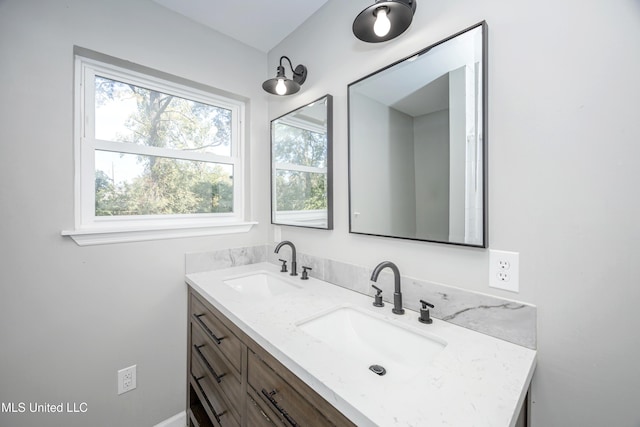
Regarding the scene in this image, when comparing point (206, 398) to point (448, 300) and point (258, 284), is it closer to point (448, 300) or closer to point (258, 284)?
point (258, 284)

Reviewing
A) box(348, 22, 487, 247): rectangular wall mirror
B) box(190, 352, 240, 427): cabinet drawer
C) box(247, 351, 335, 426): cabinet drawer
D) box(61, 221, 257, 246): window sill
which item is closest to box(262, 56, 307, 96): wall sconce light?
box(348, 22, 487, 247): rectangular wall mirror

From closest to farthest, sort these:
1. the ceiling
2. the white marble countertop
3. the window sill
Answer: the white marble countertop < the window sill < the ceiling

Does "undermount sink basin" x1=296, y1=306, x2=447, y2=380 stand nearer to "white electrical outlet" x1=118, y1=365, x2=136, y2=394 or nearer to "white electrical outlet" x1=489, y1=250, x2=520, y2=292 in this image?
"white electrical outlet" x1=489, y1=250, x2=520, y2=292

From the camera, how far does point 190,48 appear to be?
162cm

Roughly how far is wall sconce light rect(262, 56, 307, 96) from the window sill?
0.94 m

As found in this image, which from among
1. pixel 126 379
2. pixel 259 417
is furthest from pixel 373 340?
pixel 126 379

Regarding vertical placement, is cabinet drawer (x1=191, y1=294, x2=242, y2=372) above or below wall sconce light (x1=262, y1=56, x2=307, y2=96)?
below

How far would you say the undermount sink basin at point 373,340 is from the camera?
889mm

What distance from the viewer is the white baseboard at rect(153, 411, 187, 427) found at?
Result: 1.53 meters

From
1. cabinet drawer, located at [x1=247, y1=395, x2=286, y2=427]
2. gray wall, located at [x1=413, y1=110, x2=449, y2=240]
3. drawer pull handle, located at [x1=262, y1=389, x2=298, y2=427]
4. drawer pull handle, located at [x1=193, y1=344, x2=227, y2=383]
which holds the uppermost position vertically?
gray wall, located at [x1=413, y1=110, x2=449, y2=240]

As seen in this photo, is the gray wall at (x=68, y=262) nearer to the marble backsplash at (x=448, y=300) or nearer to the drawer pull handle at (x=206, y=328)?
the drawer pull handle at (x=206, y=328)

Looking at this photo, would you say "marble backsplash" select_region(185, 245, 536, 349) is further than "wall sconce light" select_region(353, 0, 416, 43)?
No

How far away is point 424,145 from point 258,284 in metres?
1.31

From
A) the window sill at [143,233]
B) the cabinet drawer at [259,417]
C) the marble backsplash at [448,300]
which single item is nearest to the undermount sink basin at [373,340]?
the marble backsplash at [448,300]
